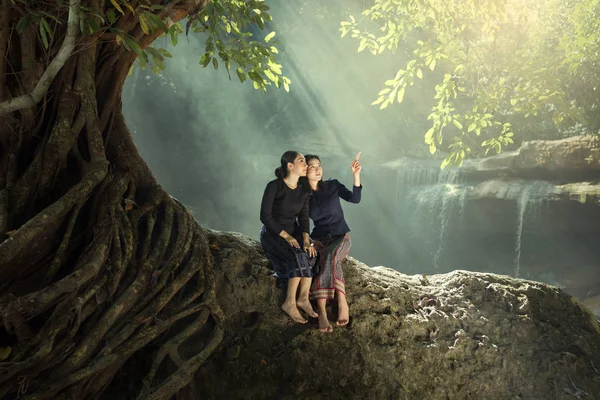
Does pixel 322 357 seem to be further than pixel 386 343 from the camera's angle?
No

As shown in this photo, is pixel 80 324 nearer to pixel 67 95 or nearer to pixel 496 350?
pixel 67 95

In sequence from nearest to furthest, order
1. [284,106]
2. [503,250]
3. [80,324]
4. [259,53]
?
[80,324] < [259,53] < [503,250] < [284,106]

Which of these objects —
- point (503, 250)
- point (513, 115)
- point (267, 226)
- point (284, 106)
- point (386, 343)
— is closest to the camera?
point (386, 343)

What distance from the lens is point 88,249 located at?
2693 mm

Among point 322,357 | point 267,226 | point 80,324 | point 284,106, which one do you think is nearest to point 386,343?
point 322,357

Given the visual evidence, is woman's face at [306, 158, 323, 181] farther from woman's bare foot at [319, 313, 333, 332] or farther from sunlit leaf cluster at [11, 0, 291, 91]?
woman's bare foot at [319, 313, 333, 332]

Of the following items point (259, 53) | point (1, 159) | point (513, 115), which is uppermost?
point (513, 115)

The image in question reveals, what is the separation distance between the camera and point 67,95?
3076 mm

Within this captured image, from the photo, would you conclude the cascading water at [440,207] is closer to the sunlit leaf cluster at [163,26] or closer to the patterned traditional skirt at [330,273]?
the sunlit leaf cluster at [163,26]

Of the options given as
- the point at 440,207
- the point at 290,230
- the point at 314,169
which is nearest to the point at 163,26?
the point at 314,169

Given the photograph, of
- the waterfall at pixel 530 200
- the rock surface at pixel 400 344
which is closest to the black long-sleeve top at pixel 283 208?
the rock surface at pixel 400 344

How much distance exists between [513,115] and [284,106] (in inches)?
470

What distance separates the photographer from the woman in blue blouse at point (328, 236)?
338 centimetres

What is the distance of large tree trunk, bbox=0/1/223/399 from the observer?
230 centimetres
